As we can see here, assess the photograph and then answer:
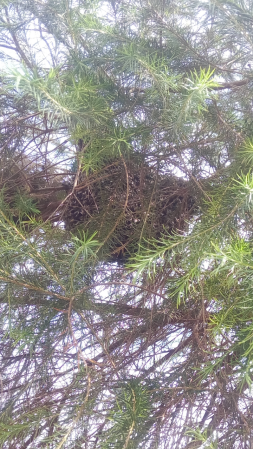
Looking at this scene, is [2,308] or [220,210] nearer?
[220,210]

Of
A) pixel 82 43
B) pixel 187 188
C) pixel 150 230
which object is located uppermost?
pixel 82 43

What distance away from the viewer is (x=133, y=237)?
74 centimetres

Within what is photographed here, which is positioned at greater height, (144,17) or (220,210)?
(144,17)

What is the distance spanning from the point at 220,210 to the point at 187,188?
221 millimetres

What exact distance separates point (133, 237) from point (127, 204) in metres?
0.08

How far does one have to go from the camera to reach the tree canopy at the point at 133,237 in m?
0.54

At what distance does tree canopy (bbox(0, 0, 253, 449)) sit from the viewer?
541 mm

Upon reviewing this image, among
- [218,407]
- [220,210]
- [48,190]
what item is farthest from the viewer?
[48,190]

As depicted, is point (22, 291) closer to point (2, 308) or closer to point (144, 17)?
point (2, 308)

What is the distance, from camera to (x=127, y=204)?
2.55ft

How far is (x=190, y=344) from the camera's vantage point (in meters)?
0.77

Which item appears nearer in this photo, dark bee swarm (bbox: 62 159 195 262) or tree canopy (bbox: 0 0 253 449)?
tree canopy (bbox: 0 0 253 449)

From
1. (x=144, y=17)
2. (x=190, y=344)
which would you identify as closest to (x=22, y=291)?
(x=190, y=344)

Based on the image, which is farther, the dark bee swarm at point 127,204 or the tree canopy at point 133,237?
the dark bee swarm at point 127,204
